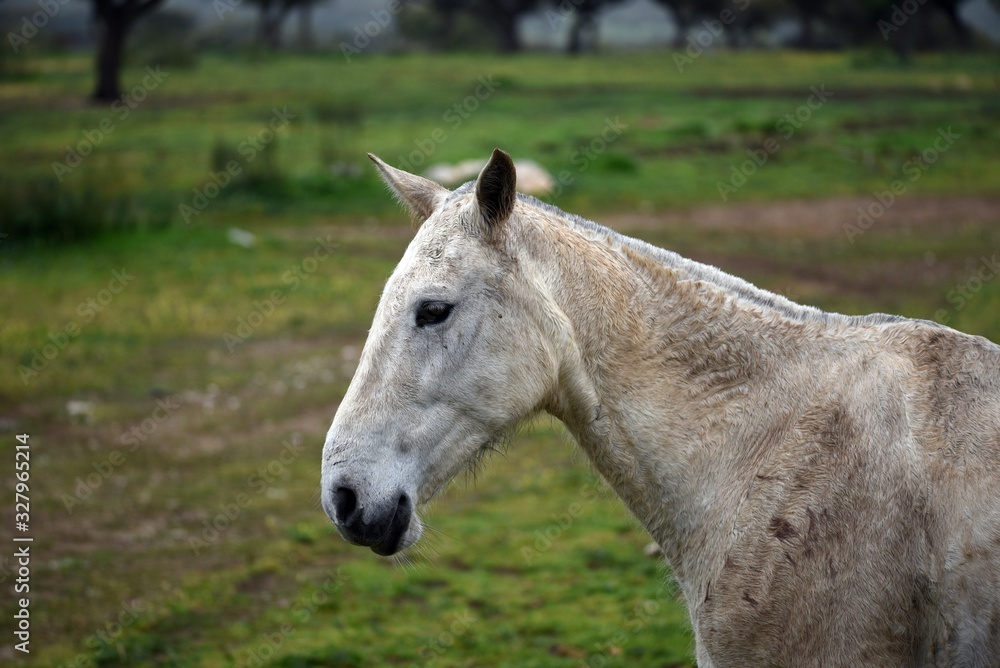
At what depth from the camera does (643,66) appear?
42.4m

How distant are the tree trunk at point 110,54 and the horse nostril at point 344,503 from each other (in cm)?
Result: 3305

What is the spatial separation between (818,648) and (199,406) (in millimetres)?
8934

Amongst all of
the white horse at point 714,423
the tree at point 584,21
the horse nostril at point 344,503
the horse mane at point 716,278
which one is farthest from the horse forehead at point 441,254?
the tree at point 584,21

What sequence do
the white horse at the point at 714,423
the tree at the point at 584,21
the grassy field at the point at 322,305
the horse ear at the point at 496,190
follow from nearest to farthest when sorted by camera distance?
the white horse at the point at 714,423 < the horse ear at the point at 496,190 < the grassy field at the point at 322,305 < the tree at the point at 584,21

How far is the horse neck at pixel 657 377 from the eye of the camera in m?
3.28

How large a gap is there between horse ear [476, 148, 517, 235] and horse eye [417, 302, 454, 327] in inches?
12.5

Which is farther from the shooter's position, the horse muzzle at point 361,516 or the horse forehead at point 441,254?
the horse forehead at point 441,254

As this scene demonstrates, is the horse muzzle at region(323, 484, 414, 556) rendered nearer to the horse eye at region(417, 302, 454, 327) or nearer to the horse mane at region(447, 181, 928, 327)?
the horse eye at region(417, 302, 454, 327)

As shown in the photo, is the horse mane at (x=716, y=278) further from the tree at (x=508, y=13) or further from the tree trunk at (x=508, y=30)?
the tree trunk at (x=508, y=30)

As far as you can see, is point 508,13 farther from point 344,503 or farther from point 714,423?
point 344,503

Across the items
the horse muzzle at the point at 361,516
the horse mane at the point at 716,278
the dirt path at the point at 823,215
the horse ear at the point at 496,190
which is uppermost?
the horse ear at the point at 496,190

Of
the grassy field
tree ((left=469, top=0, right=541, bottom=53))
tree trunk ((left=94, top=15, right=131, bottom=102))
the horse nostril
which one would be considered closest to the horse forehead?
the horse nostril

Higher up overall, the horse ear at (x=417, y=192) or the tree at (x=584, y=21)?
the horse ear at (x=417, y=192)

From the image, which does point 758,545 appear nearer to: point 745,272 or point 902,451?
point 902,451
